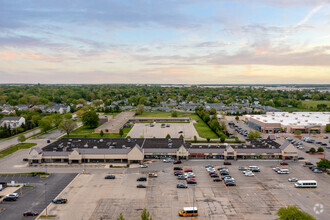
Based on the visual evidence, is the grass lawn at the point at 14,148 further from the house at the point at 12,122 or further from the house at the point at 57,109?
the house at the point at 57,109

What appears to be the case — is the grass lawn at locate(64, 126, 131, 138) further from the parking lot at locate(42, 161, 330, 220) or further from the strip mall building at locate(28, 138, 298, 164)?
the parking lot at locate(42, 161, 330, 220)

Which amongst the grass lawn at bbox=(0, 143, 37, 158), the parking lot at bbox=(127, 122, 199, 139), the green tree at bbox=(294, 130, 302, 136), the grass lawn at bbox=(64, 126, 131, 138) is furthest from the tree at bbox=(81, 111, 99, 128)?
the green tree at bbox=(294, 130, 302, 136)

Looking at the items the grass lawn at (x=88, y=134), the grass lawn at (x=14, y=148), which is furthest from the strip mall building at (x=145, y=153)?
the grass lawn at (x=88, y=134)

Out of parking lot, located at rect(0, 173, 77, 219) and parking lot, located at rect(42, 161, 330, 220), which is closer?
parking lot, located at rect(42, 161, 330, 220)

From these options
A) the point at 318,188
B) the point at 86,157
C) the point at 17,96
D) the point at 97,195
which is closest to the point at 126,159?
the point at 86,157

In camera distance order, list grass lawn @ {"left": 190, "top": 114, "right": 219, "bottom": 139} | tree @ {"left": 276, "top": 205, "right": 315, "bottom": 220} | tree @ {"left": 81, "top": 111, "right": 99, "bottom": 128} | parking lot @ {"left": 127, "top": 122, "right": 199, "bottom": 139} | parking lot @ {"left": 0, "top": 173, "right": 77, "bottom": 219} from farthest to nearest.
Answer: tree @ {"left": 81, "top": 111, "right": 99, "bottom": 128} → parking lot @ {"left": 127, "top": 122, "right": 199, "bottom": 139} → grass lawn @ {"left": 190, "top": 114, "right": 219, "bottom": 139} → parking lot @ {"left": 0, "top": 173, "right": 77, "bottom": 219} → tree @ {"left": 276, "top": 205, "right": 315, "bottom": 220}

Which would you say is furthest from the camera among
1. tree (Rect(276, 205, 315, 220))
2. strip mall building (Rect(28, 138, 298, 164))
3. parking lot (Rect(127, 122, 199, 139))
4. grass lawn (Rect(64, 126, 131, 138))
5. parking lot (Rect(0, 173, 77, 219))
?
parking lot (Rect(127, 122, 199, 139))

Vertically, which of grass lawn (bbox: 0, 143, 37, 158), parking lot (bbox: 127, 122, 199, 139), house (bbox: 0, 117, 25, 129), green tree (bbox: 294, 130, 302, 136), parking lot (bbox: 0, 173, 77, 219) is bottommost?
parking lot (bbox: 0, 173, 77, 219)

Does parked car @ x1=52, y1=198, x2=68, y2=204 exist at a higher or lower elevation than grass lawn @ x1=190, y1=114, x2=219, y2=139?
lower
